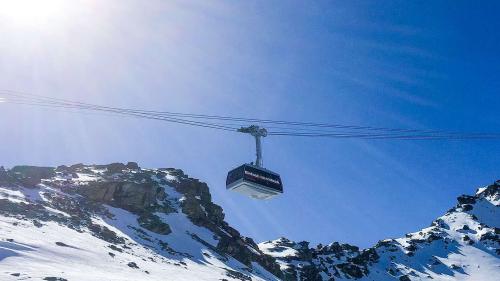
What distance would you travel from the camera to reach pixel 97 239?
53844 millimetres

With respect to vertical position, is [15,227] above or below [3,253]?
above

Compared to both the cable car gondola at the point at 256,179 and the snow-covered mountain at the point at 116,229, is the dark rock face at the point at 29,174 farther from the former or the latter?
the cable car gondola at the point at 256,179

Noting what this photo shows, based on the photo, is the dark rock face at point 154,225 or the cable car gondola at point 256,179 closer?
the cable car gondola at point 256,179

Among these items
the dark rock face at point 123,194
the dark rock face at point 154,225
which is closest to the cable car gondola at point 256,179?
the dark rock face at point 154,225

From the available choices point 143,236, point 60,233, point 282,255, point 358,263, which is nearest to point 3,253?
point 60,233

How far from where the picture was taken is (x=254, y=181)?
32.8 meters

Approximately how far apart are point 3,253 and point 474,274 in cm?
18594

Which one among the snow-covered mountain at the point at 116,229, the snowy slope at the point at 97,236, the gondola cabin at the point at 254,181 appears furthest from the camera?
the snow-covered mountain at the point at 116,229

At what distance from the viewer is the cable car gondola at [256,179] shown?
3269 cm

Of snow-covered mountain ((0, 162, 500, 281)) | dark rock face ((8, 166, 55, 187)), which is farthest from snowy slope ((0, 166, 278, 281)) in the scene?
dark rock face ((8, 166, 55, 187))

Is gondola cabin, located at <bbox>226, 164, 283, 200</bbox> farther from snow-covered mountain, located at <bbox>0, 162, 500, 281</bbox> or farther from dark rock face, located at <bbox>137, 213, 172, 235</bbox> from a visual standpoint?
dark rock face, located at <bbox>137, 213, 172, 235</bbox>

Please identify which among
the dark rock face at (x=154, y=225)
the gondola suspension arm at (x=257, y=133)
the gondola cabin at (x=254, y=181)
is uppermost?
the dark rock face at (x=154, y=225)

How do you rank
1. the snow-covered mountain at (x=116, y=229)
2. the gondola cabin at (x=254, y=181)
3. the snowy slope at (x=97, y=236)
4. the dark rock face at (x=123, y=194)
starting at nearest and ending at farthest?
the gondola cabin at (x=254, y=181) < the snowy slope at (x=97, y=236) < the snow-covered mountain at (x=116, y=229) < the dark rock face at (x=123, y=194)

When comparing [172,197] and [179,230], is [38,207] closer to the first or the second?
[179,230]
